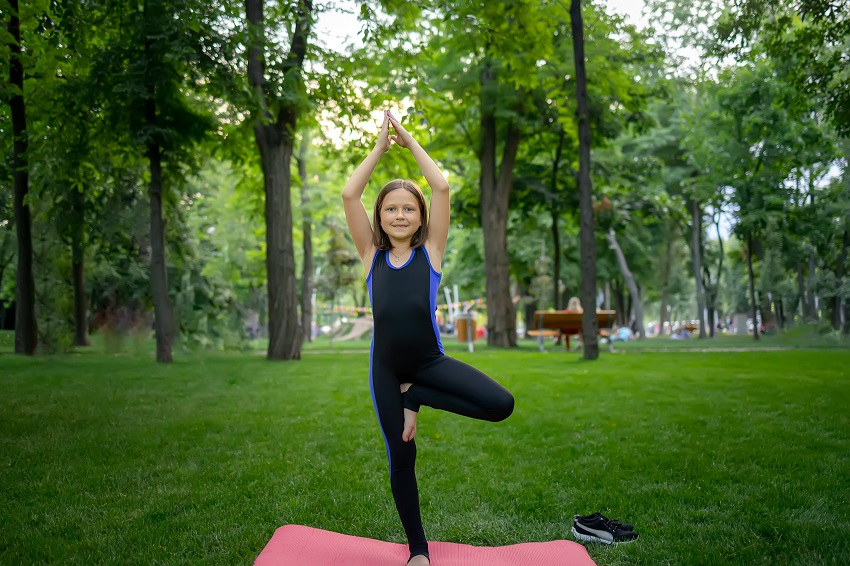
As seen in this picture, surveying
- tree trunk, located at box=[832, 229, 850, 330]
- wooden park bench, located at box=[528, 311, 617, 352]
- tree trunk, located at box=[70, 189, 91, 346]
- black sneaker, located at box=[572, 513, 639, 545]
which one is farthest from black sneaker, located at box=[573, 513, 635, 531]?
tree trunk, located at box=[832, 229, 850, 330]

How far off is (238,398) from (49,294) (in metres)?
9.31

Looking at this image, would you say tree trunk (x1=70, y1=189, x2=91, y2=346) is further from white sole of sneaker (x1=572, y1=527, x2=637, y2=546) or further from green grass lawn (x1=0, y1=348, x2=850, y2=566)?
white sole of sneaker (x1=572, y1=527, x2=637, y2=546)

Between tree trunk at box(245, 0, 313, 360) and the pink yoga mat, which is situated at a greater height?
tree trunk at box(245, 0, 313, 360)

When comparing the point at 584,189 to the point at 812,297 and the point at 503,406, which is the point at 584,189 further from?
the point at 812,297

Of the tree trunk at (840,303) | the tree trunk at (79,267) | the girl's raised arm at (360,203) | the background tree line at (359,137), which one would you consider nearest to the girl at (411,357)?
the girl's raised arm at (360,203)

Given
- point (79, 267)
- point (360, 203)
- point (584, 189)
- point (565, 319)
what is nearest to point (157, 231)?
point (79, 267)

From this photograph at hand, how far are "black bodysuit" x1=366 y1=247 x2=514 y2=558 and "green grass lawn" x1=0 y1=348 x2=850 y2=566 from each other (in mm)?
938

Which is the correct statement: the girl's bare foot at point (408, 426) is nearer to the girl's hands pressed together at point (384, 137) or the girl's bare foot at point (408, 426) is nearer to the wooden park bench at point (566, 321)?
the girl's hands pressed together at point (384, 137)

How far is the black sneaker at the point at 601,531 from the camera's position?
4703mm

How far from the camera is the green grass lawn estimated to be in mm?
4742

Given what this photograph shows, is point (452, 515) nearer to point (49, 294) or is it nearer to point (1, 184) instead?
point (49, 294)

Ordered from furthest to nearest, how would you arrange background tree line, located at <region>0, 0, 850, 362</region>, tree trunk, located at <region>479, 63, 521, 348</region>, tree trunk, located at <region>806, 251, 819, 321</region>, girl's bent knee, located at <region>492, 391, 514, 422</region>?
tree trunk, located at <region>806, 251, 819, 321</region>
tree trunk, located at <region>479, 63, 521, 348</region>
background tree line, located at <region>0, 0, 850, 362</region>
girl's bent knee, located at <region>492, 391, 514, 422</region>

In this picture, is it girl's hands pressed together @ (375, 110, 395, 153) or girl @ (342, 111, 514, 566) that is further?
girl's hands pressed together @ (375, 110, 395, 153)

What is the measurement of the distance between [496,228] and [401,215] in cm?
1937
